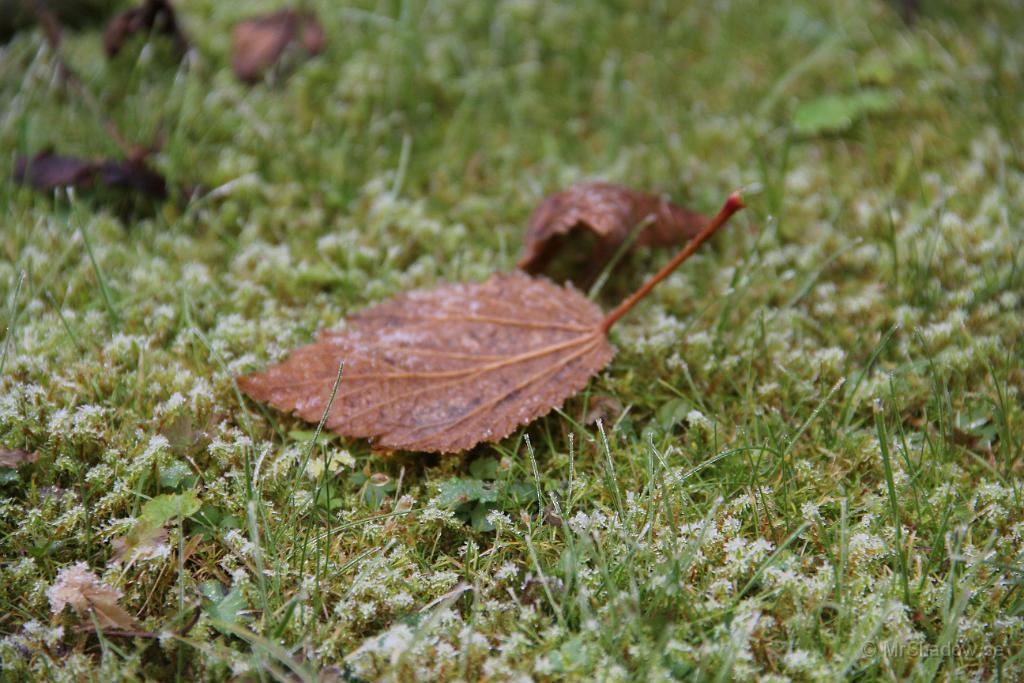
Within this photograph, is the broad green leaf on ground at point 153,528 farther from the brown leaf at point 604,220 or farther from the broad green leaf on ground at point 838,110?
the broad green leaf on ground at point 838,110

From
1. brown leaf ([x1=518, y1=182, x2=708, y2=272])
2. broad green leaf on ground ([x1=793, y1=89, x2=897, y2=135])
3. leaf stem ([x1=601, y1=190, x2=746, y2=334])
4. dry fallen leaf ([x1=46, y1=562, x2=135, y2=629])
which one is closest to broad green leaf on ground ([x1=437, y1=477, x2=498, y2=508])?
leaf stem ([x1=601, y1=190, x2=746, y2=334])

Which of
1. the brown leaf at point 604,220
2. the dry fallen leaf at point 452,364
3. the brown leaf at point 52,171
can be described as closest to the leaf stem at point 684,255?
the dry fallen leaf at point 452,364

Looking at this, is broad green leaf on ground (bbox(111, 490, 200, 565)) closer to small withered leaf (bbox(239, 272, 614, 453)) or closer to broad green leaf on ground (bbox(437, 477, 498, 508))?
small withered leaf (bbox(239, 272, 614, 453))

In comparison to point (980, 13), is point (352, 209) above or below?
below

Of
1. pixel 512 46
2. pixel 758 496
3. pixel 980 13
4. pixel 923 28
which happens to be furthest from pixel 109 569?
pixel 980 13

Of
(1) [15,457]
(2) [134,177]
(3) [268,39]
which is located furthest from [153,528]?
(3) [268,39]

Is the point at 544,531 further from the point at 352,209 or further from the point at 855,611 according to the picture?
the point at 352,209
